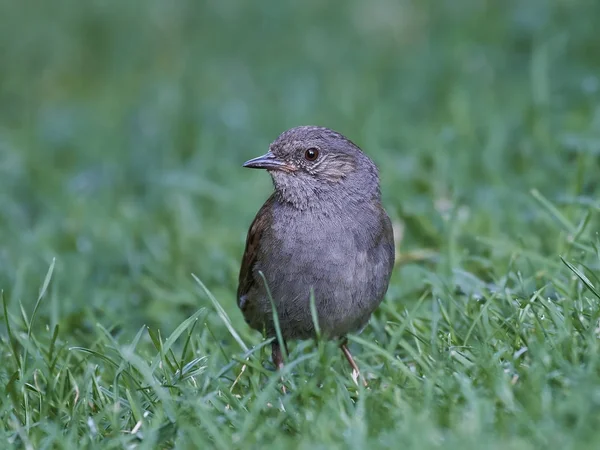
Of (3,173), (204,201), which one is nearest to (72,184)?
(3,173)

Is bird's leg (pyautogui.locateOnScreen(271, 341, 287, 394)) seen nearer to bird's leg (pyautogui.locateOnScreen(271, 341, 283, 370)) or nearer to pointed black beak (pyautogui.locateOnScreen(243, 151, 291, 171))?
bird's leg (pyautogui.locateOnScreen(271, 341, 283, 370))

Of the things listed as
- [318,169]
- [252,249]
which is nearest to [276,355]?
[252,249]

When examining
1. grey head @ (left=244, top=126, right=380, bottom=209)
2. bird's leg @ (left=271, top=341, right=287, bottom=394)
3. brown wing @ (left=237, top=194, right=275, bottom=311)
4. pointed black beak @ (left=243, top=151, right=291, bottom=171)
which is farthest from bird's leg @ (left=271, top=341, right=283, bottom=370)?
pointed black beak @ (left=243, top=151, right=291, bottom=171)

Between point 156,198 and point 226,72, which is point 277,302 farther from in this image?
point 226,72

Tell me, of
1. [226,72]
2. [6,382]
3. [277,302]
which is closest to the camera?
[6,382]

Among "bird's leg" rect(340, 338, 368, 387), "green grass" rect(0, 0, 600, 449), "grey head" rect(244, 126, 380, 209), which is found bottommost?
"bird's leg" rect(340, 338, 368, 387)

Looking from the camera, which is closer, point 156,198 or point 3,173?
point 156,198

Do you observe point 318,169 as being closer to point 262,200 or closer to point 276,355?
point 276,355
